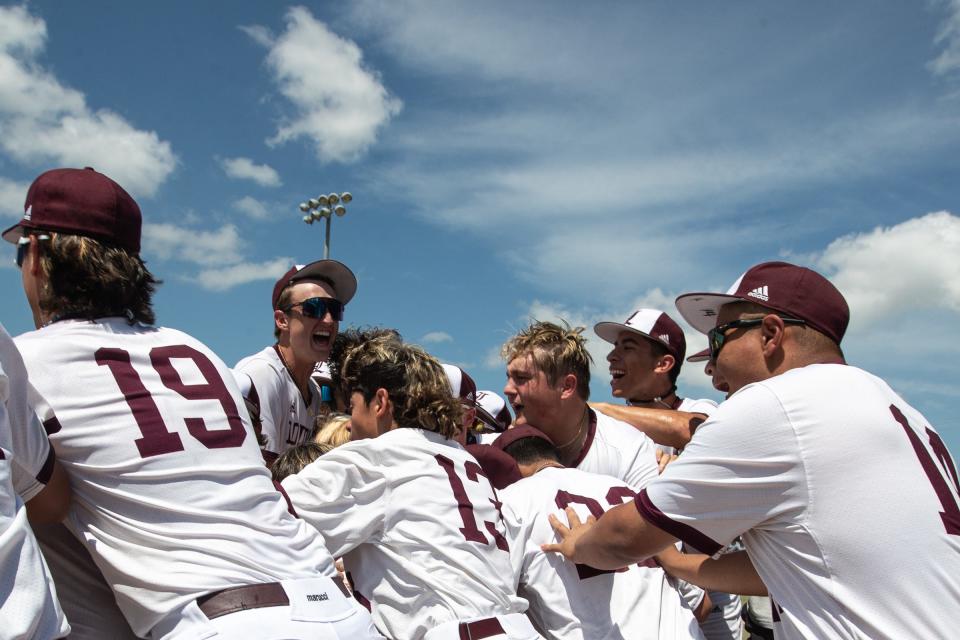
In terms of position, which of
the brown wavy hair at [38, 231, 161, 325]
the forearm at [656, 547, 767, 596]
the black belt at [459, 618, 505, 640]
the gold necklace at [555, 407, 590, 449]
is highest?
the brown wavy hair at [38, 231, 161, 325]

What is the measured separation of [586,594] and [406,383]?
1.38 m

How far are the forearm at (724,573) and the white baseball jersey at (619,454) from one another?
154cm

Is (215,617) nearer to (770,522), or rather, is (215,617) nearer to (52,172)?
(52,172)

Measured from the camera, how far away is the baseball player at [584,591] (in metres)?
3.92

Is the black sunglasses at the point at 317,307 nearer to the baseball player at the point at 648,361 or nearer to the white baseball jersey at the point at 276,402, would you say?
the white baseball jersey at the point at 276,402

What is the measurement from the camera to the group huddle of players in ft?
8.21

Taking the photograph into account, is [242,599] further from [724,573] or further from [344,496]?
[724,573]

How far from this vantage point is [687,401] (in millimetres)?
7512

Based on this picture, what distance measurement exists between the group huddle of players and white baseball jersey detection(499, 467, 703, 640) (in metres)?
0.01

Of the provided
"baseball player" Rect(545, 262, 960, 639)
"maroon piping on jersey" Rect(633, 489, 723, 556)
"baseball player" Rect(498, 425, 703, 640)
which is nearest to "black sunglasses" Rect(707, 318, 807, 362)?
"baseball player" Rect(545, 262, 960, 639)

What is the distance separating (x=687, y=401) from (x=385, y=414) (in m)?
4.24

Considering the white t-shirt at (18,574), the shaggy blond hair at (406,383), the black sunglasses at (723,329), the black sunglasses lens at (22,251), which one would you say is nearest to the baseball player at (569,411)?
the shaggy blond hair at (406,383)

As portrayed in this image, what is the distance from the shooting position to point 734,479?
2914 millimetres

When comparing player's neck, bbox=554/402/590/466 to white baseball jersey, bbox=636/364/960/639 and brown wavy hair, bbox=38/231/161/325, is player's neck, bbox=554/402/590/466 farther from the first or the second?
brown wavy hair, bbox=38/231/161/325
